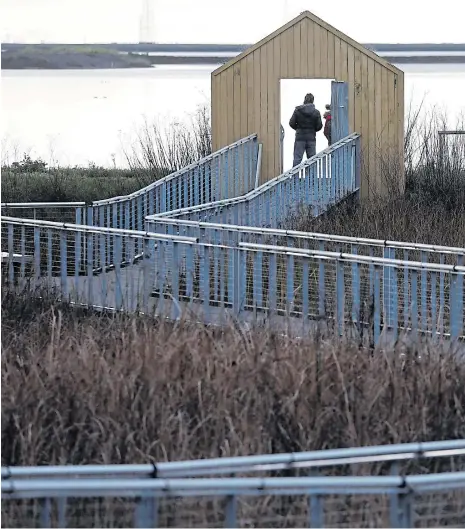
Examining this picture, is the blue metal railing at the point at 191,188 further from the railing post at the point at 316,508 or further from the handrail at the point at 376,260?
the railing post at the point at 316,508

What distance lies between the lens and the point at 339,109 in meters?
23.6

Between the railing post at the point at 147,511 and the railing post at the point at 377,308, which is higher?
the railing post at the point at 377,308

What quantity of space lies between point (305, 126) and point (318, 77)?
834 millimetres

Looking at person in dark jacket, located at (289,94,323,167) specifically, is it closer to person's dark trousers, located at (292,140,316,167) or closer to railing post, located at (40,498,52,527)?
person's dark trousers, located at (292,140,316,167)

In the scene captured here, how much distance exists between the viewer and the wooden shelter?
76.3 feet

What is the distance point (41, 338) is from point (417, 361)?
2.84 m

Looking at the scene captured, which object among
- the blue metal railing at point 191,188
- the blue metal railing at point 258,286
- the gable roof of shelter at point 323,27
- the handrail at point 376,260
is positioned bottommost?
the blue metal railing at point 258,286

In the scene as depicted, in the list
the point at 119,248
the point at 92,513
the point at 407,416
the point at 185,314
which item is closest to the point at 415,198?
the point at 119,248

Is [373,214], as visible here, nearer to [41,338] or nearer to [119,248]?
[119,248]

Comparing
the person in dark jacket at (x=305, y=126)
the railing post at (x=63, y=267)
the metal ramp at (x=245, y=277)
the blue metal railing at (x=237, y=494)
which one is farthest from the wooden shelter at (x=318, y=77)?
the blue metal railing at (x=237, y=494)

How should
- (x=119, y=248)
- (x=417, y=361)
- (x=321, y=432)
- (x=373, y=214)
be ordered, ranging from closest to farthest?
1. (x=321, y=432)
2. (x=417, y=361)
3. (x=119, y=248)
4. (x=373, y=214)

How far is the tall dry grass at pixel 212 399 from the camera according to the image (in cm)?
706

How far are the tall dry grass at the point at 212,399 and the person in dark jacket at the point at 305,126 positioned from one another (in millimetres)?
14766

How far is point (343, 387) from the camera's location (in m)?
7.58
